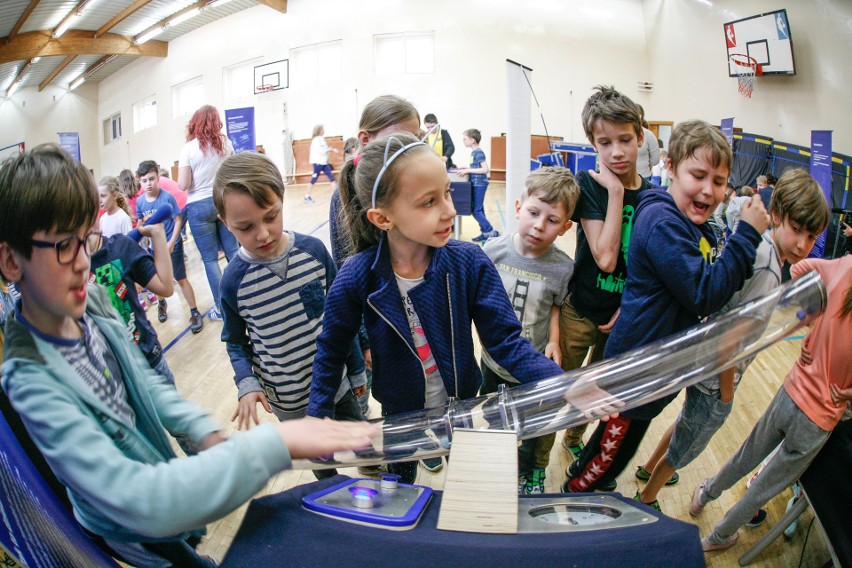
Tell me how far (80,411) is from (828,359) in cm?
168

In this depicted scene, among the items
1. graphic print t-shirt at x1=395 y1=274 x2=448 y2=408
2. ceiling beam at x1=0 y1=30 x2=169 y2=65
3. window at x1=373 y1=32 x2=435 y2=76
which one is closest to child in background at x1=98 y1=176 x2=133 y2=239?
graphic print t-shirt at x1=395 y1=274 x2=448 y2=408

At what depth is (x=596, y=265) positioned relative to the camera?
166 centimetres

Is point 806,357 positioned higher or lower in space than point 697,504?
higher

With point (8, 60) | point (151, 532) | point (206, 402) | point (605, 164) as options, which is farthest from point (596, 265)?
point (8, 60)

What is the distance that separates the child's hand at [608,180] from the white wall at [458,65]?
7378 millimetres

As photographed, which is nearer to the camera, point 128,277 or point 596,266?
point 596,266

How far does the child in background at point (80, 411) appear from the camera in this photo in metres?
0.57

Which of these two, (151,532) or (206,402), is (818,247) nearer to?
(206,402)

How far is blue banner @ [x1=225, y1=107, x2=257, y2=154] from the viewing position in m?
5.38

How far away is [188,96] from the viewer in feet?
31.4

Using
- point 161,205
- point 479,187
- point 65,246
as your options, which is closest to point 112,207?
point 161,205

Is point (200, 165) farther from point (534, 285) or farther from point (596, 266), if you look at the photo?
point (596, 266)

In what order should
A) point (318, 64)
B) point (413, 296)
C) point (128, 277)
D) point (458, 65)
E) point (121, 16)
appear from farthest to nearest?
point (458, 65)
point (318, 64)
point (121, 16)
point (128, 277)
point (413, 296)

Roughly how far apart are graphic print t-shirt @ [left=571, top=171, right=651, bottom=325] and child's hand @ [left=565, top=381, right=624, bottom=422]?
0.73m
